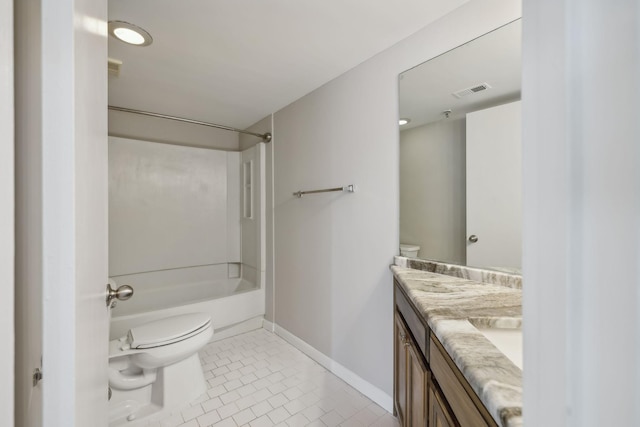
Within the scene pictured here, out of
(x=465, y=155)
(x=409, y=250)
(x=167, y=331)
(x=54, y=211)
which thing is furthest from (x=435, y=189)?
(x=167, y=331)

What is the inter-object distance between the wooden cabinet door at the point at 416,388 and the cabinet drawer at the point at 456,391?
0.12 meters

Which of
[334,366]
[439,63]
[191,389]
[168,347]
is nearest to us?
[439,63]

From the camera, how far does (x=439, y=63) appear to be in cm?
145

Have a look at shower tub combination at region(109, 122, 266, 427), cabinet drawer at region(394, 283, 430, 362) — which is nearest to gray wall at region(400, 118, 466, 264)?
cabinet drawer at region(394, 283, 430, 362)

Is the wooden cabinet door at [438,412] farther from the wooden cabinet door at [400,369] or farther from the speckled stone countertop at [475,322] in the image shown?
the wooden cabinet door at [400,369]

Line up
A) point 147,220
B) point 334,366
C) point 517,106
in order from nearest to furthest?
point 517,106 < point 334,366 < point 147,220

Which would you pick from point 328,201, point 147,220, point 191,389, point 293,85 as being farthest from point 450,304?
point 147,220

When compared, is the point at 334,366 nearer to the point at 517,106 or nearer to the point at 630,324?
the point at 517,106

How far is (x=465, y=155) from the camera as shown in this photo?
1.41 m

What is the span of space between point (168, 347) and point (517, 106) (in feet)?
7.15

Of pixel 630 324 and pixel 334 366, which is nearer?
pixel 630 324

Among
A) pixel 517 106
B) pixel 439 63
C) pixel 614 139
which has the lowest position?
pixel 614 139

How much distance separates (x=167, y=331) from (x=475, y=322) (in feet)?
5.60
